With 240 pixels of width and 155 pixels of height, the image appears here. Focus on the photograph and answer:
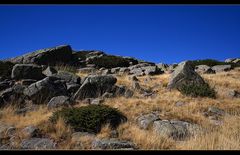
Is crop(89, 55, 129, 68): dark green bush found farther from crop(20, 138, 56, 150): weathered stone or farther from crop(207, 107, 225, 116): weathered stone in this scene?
crop(20, 138, 56, 150): weathered stone

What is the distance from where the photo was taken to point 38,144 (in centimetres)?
877

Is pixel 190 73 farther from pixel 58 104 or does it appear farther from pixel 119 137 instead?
pixel 119 137

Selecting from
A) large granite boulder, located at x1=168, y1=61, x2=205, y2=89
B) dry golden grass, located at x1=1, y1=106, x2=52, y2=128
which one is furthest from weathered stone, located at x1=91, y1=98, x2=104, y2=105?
large granite boulder, located at x1=168, y1=61, x2=205, y2=89

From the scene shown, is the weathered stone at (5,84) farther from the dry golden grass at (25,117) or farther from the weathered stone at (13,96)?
the dry golden grass at (25,117)

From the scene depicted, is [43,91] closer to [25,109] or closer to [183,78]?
[25,109]

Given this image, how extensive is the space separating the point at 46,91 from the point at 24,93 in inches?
38.8

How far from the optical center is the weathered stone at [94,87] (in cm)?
1567

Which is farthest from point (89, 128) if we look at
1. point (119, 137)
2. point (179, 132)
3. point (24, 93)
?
point (24, 93)

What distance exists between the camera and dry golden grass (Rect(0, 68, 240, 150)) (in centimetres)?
860

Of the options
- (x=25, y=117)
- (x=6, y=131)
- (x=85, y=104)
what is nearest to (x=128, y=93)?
(x=85, y=104)

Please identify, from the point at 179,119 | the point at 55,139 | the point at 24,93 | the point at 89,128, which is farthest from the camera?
the point at 24,93

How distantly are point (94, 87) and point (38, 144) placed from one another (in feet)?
25.5

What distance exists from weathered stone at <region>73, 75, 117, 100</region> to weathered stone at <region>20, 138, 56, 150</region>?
248 inches
